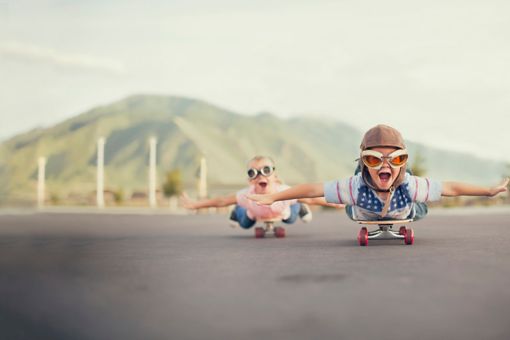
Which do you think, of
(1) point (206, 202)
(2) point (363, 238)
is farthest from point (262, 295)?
(1) point (206, 202)

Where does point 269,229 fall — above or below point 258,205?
below

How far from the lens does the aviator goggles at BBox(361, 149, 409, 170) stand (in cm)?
977

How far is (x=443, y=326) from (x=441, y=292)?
4.39 ft

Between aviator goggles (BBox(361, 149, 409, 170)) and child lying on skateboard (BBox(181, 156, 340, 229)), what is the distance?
103 inches

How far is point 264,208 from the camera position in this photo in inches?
539

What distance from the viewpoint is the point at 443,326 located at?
15.5ft

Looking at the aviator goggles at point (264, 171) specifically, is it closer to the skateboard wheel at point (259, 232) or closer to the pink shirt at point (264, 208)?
the pink shirt at point (264, 208)

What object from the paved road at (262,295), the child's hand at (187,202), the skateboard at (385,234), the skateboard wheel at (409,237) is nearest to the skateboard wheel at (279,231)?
the child's hand at (187,202)

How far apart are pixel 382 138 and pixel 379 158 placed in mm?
273

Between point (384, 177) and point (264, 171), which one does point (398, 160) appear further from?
point (264, 171)

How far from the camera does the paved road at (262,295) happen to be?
4738 millimetres

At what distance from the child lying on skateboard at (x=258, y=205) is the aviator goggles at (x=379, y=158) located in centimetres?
262

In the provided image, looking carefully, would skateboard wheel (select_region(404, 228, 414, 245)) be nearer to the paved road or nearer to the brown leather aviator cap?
the paved road

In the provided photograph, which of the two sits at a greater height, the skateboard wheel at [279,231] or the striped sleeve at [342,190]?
the striped sleeve at [342,190]
